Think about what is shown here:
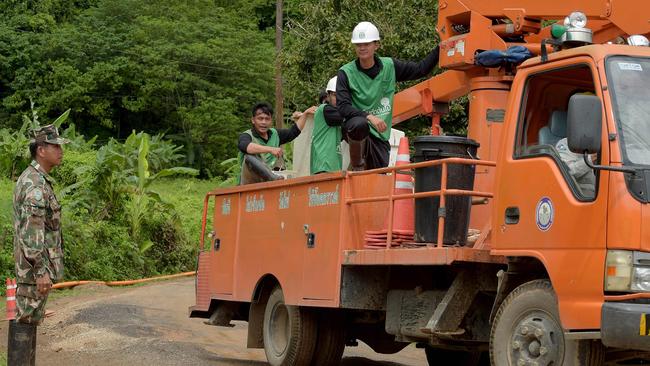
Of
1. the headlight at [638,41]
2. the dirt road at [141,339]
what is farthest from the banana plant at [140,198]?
the headlight at [638,41]

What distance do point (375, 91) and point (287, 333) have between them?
2.48 m

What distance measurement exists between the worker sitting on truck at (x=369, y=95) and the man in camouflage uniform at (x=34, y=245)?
2.50 metres

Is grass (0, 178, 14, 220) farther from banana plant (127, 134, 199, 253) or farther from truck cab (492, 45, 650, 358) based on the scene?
truck cab (492, 45, 650, 358)

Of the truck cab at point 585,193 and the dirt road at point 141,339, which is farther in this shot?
the dirt road at point 141,339

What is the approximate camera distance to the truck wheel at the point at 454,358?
1054 cm

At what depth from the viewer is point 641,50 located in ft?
22.6

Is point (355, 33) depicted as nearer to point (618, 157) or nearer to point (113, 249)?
point (618, 157)

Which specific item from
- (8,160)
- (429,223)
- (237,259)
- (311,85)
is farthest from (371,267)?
(8,160)

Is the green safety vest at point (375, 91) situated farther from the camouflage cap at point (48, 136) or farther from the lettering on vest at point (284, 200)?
the camouflage cap at point (48, 136)

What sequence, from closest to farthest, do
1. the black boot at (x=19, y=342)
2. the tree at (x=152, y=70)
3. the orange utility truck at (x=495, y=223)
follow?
the orange utility truck at (x=495, y=223), the black boot at (x=19, y=342), the tree at (x=152, y=70)

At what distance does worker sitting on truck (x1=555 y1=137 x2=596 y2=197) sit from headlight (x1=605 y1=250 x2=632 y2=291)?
43 centimetres

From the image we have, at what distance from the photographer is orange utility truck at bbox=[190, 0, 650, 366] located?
6.36 m

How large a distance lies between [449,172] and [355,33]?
2380mm

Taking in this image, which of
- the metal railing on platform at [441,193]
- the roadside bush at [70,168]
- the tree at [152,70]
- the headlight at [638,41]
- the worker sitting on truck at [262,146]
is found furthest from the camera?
the tree at [152,70]
